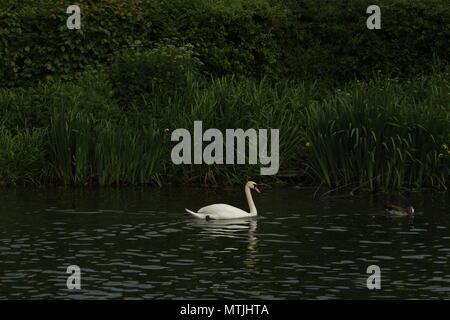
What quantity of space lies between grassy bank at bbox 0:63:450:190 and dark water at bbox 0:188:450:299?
901 millimetres

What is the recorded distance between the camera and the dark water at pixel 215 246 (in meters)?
14.2

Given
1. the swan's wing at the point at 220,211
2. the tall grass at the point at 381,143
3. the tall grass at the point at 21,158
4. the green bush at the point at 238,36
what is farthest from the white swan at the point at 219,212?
the green bush at the point at 238,36

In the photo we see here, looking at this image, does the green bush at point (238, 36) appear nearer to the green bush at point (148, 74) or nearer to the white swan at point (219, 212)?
the green bush at point (148, 74)

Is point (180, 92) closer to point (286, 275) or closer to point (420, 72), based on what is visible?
point (420, 72)

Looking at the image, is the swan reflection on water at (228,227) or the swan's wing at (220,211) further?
the swan's wing at (220,211)

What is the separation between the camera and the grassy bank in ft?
76.9

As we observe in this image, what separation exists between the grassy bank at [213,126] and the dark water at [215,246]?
901 mm

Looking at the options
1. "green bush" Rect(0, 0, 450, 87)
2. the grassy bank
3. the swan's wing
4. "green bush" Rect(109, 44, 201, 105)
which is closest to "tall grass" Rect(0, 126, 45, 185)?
the grassy bank

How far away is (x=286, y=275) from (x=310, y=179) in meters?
10.3

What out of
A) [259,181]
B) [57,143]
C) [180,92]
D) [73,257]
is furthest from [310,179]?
[73,257]

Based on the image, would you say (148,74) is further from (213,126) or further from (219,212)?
(219,212)

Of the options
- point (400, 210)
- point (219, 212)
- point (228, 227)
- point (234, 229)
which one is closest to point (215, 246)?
point (234, 229)

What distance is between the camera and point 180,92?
26.5m

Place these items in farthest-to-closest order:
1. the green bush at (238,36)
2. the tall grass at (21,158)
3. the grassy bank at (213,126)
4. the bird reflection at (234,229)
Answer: the green bush at (238,36)
the tall grass at (21,158)
the grassy bank at (213,126)
the bird reflection at (234,229)
